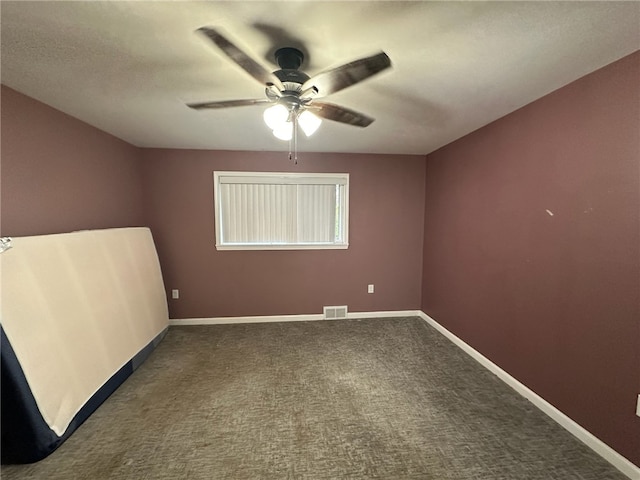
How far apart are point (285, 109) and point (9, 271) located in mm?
1787

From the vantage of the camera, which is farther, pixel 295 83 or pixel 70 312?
pixel 70 312

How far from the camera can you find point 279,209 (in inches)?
142

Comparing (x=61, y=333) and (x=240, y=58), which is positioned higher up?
(x=240, y=58)

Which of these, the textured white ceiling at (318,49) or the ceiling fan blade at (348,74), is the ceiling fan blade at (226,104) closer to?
the textured white ceiling at (318,49)

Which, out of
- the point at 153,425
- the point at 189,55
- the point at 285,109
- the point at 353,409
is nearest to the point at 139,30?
the point at 189,55

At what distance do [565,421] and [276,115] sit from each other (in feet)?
8.75

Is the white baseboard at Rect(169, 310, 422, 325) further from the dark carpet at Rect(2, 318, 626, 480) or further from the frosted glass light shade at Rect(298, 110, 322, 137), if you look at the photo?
the frosted glass light shade at Rect(298, 110, 322, 137)

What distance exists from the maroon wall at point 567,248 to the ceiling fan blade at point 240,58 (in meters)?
1.88

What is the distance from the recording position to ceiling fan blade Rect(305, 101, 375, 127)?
1.58 metres

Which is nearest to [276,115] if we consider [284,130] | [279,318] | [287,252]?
[284,130]

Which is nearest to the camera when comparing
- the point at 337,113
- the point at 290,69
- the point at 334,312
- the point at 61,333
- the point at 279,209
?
the point at 290,69

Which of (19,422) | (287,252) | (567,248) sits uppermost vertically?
(567,248)

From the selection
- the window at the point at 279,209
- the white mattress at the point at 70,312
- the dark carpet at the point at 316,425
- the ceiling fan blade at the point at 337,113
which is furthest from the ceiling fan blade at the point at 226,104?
the dark carpet at the point at 316,425

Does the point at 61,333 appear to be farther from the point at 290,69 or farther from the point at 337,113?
the point at 337,113
